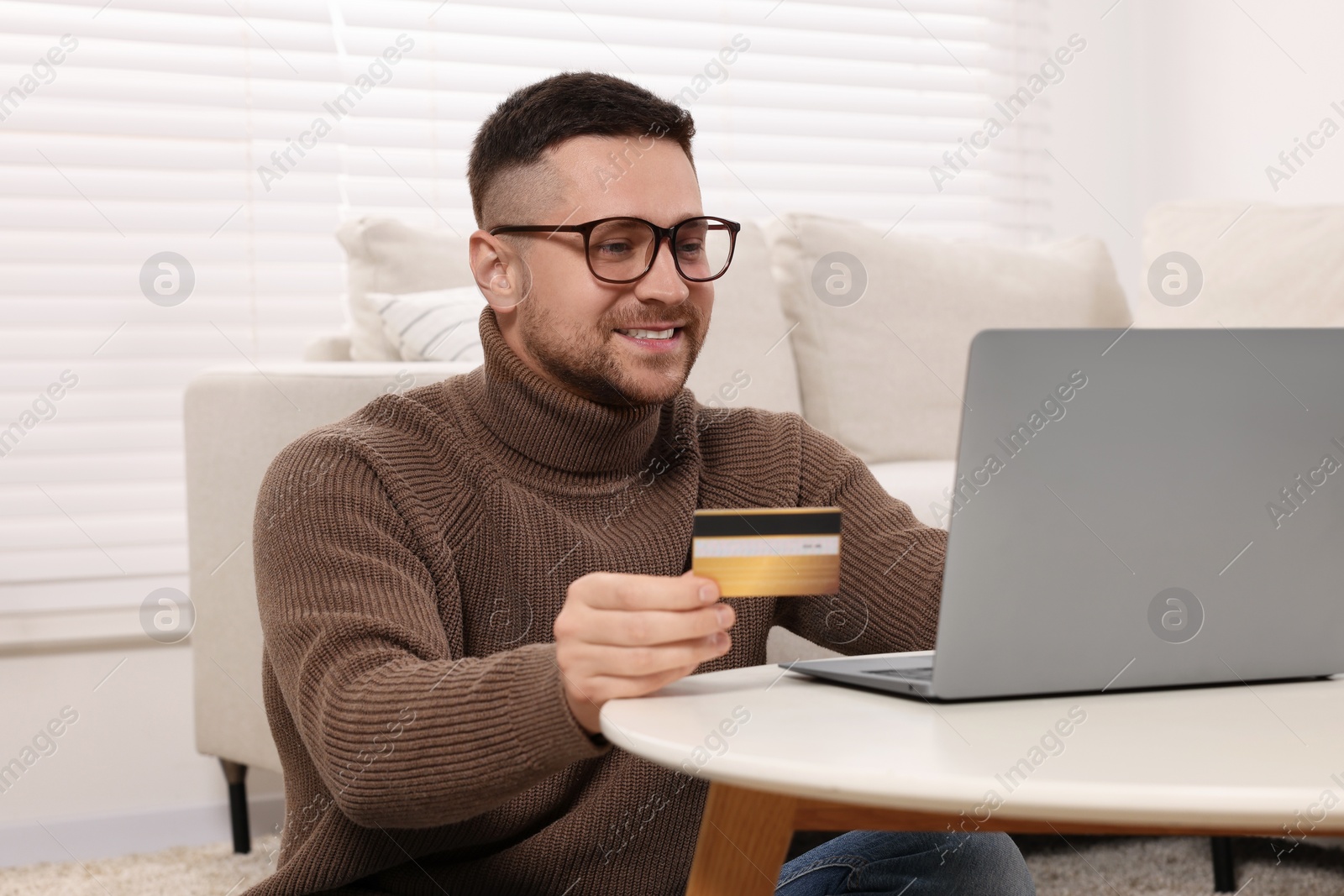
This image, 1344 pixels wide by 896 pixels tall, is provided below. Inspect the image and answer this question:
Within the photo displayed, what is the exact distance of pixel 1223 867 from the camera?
169 centimetres

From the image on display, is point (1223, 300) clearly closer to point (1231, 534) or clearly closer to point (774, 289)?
point (774, 289)

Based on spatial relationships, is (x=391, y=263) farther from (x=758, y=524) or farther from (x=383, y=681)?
(x=758, y=524)

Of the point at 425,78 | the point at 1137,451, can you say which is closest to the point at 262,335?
the point at 425,78

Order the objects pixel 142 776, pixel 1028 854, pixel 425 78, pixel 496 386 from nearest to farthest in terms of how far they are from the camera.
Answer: pixel 496 386, pixel 1028 854, pixel 142 776, pixel 425 78

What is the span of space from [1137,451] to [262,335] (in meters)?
2.03

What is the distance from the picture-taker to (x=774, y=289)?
7.31 feet

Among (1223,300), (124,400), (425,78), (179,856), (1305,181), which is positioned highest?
(425,78)

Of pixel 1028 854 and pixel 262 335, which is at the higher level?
pixel 262 335

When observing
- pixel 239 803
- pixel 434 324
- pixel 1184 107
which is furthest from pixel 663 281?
pixel 1184 107

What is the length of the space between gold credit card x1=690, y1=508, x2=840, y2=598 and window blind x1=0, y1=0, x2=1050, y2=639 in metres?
1.86

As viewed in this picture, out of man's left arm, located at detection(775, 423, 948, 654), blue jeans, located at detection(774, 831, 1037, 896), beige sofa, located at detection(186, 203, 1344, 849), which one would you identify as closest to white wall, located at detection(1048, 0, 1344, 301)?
beige sofa, located at detection(186, 203, 1344, 849)

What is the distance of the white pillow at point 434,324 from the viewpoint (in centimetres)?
175

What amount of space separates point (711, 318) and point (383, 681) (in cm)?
143
